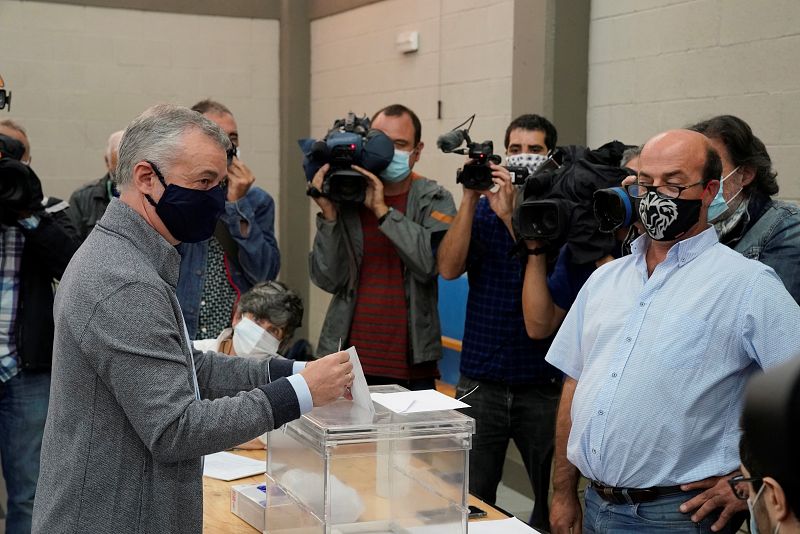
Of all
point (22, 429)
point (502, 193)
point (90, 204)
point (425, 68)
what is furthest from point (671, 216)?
point (425, 68)

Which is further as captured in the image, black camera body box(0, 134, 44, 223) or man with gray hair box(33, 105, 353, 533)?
black camera body box(0, 134, 44, 223)

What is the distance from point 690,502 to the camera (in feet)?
7.13

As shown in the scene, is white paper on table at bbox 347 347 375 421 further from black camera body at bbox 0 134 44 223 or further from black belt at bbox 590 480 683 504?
black camera body at bbox 0 134 44 223

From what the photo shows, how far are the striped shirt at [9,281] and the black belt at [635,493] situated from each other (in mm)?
2140

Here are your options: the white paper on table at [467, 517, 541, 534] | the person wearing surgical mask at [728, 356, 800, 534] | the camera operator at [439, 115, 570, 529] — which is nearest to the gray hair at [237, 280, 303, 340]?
the camera operator at [439, 115, 570, 529]

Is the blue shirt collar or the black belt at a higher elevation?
the blue shirt collar

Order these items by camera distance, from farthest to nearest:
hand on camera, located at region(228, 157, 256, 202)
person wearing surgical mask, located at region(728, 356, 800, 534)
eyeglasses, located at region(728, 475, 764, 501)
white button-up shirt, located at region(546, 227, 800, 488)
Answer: hand on camera, located at region(228, 157, 256, 202), white button-up shirt, located at region(546, 227, 800, 488), eyeglasses, located at region(728, 475, 764, 501), person wearing surgical mask, located at region(728, 356, 800, 534)

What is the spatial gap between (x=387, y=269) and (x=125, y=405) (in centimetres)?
200

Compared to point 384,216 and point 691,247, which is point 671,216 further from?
point 384,216

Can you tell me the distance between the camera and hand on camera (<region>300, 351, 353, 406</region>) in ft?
6.05

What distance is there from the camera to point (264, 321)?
10.2ft

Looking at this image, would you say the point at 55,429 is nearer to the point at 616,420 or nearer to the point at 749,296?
the point at 616,420

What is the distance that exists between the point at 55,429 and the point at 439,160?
3.89 meters

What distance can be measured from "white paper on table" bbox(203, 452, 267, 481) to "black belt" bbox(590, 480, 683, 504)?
950 millimetres
